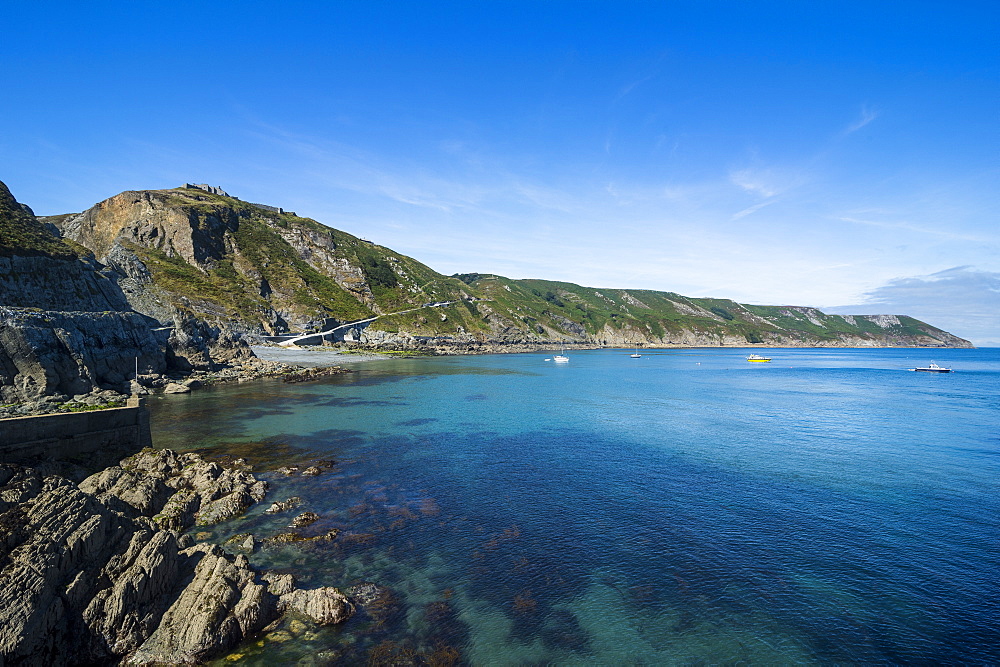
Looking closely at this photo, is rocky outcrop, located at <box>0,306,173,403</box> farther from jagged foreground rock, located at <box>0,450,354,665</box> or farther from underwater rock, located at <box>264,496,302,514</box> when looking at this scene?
jagged foreground rock, located at <box>0,450,354,665</box>

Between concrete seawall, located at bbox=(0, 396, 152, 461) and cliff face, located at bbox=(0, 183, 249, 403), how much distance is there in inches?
569

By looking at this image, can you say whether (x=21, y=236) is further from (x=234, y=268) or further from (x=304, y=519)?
(x=234, y=268)

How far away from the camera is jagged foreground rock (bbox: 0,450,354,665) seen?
38.2 feet

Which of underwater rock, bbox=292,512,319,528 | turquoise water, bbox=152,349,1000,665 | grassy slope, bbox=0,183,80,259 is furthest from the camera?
grassy slope, bbox=0,183,80,259

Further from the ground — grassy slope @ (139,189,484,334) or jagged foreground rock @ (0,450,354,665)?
grassy slope @ (139,189,484,334)

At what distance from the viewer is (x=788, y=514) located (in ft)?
76.0

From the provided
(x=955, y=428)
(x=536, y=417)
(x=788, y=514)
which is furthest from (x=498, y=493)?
(x=955, y=428)

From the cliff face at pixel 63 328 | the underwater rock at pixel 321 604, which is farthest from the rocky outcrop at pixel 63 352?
the underwater rock at pixel 321 604

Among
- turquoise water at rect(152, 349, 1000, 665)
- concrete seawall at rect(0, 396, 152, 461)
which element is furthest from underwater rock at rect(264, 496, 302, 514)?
concrete seawall at rect(0, 396, 152, 461)

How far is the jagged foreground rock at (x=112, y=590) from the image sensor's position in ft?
38.2

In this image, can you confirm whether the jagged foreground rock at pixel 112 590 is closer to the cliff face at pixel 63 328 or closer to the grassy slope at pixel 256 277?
the cliff face at pixel 63 328

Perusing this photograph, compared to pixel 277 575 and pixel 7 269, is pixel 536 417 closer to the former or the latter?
pixel 277 575

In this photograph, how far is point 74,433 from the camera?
24719mm

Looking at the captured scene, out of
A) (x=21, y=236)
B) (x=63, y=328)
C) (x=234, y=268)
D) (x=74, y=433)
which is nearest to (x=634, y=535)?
(x=74, y=433)
